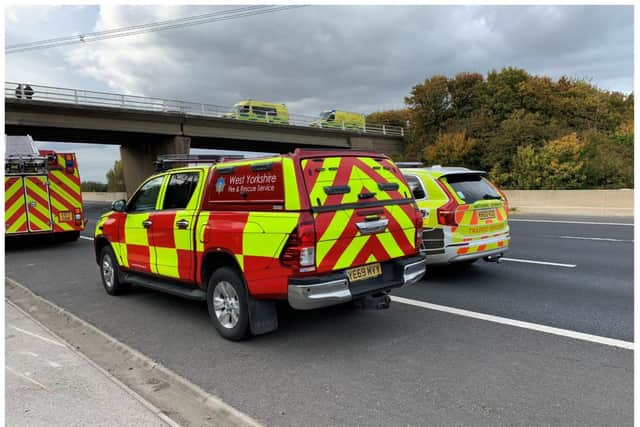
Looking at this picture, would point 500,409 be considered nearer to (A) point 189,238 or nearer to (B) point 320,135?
(A) point 189,238

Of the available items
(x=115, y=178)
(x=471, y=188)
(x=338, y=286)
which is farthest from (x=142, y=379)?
(x=115, y=178)

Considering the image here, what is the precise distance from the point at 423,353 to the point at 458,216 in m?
2.89

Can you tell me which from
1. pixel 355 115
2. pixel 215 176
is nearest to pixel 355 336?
pixel 215 176

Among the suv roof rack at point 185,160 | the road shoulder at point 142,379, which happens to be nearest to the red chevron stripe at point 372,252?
the road shoulder at point 142,379

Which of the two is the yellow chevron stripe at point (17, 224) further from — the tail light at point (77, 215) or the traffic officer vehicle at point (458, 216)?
the traffic officer vehicle at point (458, 216)

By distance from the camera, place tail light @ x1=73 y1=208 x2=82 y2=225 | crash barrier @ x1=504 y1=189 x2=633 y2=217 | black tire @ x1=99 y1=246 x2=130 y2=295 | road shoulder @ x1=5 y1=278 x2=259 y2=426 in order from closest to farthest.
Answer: road shoulder @ x1=5 y1=278 x2=259 y2=426 → black tire @ x1=99 y1=246 x2=130 y2=295 → tail light @ x1=73 y1=208 x2=82 y2=225 → crash barrier @ x1=504 y1=189 x2=633 y2=217

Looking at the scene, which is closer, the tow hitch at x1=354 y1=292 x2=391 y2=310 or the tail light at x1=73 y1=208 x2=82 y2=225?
the tow hitch at x1=354 y1=292 x2=391 y2=310

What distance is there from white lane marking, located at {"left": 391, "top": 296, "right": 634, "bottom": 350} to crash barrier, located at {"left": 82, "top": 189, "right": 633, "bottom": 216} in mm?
15225

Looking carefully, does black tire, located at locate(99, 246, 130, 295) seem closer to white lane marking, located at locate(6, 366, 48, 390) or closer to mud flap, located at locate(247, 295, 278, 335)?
white lane marking, located at locate(6, 366, 48, 390)

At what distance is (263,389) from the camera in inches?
152

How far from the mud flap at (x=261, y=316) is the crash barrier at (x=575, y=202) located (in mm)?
17368

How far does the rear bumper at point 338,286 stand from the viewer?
4.31 meters

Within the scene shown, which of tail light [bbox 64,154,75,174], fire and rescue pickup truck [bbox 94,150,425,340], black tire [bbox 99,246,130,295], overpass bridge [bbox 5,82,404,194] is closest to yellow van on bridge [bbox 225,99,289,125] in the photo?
Answer: overpass bridge [bbox 5,82,404,194]

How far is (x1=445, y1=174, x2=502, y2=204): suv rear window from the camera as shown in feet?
23.7
